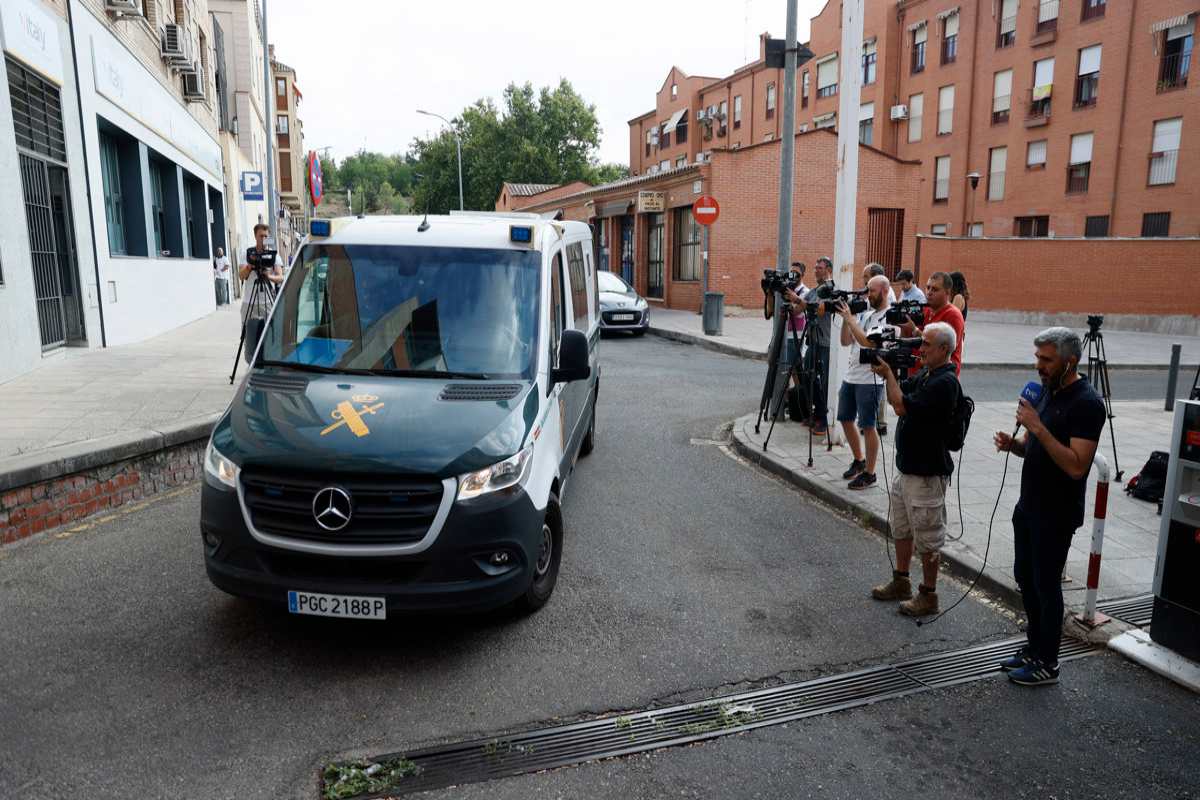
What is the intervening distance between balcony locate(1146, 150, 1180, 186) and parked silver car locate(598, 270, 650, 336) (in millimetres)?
21724

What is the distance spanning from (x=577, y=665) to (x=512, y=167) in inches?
2574

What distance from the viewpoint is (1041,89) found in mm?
34000

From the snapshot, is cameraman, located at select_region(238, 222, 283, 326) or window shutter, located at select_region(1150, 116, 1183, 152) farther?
window shutter, located at select_region(1150, 116, 1183, 152)

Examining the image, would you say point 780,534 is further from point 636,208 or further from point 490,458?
point 636,208

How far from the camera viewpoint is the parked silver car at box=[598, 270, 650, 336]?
795 inches

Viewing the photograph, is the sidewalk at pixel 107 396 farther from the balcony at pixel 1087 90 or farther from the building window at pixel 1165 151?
the balcony at pixel 1087 90

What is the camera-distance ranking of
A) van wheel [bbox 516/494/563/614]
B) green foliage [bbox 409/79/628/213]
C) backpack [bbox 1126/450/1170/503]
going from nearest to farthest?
van wheel [bbox 516/494/563/614], backpack [bbox 1126/450/1170/503], green foliage [bbox 409/79/628/213]

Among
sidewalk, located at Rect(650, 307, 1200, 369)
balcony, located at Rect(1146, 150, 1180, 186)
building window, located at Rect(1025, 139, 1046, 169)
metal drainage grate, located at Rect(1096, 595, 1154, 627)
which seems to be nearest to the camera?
metal drainage grate, located at Rect(1096, 595, 1154, 627)

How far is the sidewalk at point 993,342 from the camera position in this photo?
16.7 meters

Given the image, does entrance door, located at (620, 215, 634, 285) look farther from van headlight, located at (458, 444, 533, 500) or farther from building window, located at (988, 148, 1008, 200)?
van headlight, located at (458, 444, 533, 500)

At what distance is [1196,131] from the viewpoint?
2891cm

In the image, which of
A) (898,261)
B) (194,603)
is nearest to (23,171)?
(194,603)

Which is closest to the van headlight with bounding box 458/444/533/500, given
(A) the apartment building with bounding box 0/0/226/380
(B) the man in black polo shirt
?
(B) the man in black polo shirt

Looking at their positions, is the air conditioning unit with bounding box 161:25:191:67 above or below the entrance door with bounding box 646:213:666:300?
above
